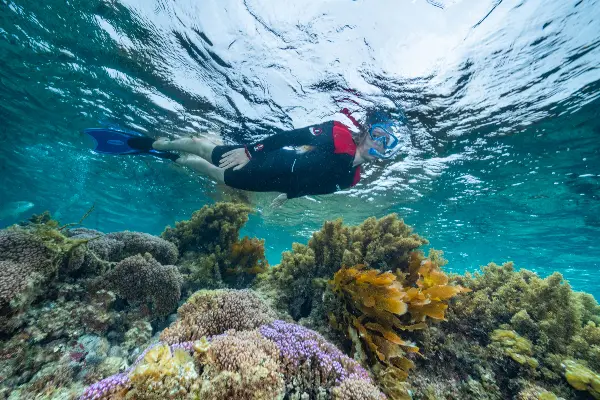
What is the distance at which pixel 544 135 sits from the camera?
8.93 m

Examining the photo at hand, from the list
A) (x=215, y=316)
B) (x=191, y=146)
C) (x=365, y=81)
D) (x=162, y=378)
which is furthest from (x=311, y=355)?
(x=365, y=81)

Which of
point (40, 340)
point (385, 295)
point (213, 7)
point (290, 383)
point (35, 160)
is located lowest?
point (35, 160)

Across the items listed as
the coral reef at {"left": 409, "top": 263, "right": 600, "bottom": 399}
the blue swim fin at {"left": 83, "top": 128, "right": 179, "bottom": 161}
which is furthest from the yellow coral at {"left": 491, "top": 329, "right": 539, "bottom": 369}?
the blue swim fin at {"left": 83, "top": 128, "right": 179, "bottom": 161}

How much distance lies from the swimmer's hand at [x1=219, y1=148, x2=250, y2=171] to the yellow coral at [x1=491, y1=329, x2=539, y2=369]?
19.0 ft

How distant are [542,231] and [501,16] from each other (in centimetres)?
2021

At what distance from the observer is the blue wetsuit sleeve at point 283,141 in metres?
5.80

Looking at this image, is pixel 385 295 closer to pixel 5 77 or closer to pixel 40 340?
pixel 40 340

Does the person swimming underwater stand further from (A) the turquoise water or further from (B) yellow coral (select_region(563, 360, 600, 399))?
(B) yellow coral (select_region(563, 360, 600, 399))

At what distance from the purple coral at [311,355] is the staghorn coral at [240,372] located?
174 millimetres

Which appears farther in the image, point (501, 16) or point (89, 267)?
point (501, 16)

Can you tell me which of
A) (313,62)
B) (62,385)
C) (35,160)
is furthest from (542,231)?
(35,160)

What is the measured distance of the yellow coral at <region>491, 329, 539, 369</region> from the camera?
10.7ft

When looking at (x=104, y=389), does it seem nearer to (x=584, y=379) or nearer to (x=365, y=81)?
(x=584, y=379)

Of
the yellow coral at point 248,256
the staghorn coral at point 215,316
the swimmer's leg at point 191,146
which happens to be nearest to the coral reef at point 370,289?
the yellow coral at point 248,256
